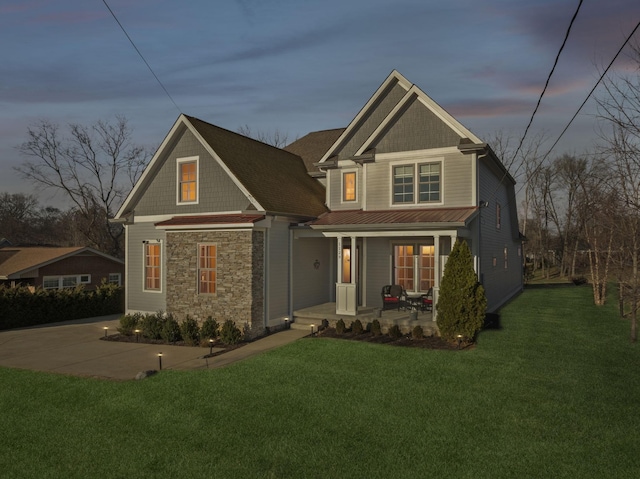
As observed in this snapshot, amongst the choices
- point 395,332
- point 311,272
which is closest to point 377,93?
point 311,272

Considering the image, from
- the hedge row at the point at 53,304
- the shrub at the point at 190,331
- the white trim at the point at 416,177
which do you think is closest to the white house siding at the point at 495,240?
the white trim at the point at 416,177

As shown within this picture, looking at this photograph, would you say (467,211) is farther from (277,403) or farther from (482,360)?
(277,403)

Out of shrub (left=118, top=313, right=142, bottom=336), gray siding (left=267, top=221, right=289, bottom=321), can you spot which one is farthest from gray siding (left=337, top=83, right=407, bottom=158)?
shrub (left=118, top=313, right=142, bottom=336)

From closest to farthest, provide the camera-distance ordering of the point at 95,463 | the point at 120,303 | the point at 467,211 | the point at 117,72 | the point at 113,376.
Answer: the point at 95,463 < the point at 113,376 < the point at 117,72 < the point at 467,211 < the point at 120,303

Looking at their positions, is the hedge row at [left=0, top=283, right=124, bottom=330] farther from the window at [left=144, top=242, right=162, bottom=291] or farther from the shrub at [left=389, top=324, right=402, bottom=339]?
the shrub at [left=389, top=324, right=402, bottom=339]

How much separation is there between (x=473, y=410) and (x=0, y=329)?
18.4 metres

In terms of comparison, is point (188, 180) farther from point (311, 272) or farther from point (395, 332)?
point (395, 332)

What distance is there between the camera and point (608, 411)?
7.49 meters

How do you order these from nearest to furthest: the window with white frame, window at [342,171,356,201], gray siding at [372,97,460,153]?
1. gray siding at [372,97,460,153]
2. window at [342,171,356,201]
3. the window with white frame

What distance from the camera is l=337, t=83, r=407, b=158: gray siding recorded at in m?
17.7

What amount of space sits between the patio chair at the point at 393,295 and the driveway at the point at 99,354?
3256mm

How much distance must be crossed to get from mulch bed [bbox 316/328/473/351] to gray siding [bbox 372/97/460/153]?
268 inches

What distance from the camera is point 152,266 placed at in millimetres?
17438

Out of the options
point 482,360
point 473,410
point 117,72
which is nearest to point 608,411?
point 473,410
